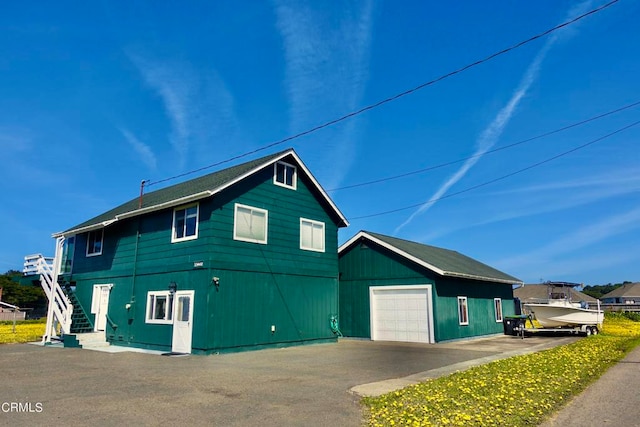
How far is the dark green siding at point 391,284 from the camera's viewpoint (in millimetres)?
19750

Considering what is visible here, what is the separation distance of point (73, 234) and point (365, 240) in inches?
546

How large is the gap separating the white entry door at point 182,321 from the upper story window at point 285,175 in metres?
5.71

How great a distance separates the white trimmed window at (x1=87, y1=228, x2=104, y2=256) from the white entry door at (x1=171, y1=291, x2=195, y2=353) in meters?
6.86

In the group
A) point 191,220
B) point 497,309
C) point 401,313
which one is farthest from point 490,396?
point 497,309

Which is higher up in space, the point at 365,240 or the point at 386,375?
the point at 365,240

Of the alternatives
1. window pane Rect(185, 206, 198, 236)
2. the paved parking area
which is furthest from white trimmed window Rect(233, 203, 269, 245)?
the paved parking area

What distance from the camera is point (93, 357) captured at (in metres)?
14.0

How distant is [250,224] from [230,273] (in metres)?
2.11

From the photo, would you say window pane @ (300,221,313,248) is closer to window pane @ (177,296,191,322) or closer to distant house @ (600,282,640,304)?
window pane @ (177,296,191,322)

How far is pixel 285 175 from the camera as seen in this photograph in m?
18.7

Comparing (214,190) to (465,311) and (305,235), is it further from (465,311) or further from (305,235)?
(465,311)

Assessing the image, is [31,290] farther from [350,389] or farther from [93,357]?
[350,389]

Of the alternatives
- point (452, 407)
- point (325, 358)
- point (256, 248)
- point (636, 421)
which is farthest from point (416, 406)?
point (256, 248)

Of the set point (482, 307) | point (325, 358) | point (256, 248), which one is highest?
point (256, 248)
